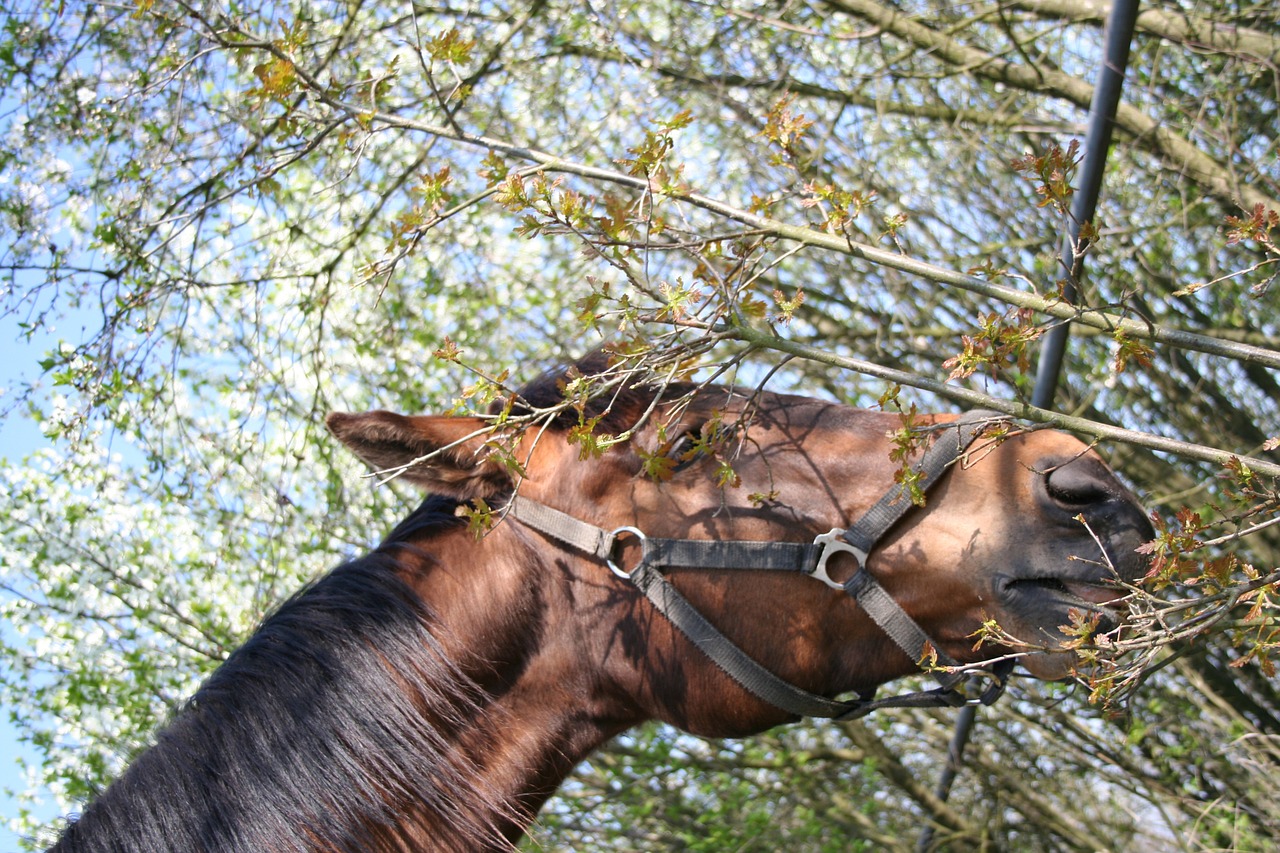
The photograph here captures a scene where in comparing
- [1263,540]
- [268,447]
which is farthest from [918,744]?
[268,447]

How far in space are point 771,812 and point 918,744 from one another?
40.5 inches

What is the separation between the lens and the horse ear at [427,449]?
2.18 metres

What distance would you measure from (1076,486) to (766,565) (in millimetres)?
633

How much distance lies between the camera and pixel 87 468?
14.6ft

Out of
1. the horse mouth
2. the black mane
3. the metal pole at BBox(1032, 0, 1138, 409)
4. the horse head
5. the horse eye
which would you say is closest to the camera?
the black mane

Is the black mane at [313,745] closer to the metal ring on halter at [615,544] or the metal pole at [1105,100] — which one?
the metal ring on halter at [615,544]

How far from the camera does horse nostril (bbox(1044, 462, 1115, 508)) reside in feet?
6.65

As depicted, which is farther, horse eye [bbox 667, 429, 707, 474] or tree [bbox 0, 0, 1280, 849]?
tree [bbox 0, 0, 1280, 849]

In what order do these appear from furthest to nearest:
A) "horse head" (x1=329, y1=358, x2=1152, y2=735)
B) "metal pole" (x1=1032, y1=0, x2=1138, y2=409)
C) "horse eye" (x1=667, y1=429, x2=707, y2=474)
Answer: "metal pole" (x1=1032, y1=0, x2=1138, y2=409) < "horse eye" (x1=667, y1=429, x2=707, y2=474) < "horse head" (x1=329, y1=358, x2=1152, y2=735)

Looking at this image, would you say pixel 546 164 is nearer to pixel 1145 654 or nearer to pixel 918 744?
pixel 1145 654

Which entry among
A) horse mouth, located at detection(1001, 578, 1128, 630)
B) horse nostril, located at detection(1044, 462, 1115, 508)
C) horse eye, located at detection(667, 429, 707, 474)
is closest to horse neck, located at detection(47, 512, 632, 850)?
horse eye, located at detection(667, 429, 707, 474)

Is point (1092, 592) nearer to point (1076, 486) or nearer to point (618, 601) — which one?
point (1076, 486)

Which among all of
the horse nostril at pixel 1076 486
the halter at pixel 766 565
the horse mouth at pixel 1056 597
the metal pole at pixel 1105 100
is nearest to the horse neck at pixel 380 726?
the halter at pixel 766 565

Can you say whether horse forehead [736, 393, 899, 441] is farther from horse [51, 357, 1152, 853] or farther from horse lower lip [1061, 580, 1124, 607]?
horse lower lip [1061, 580, 1124, 607]
